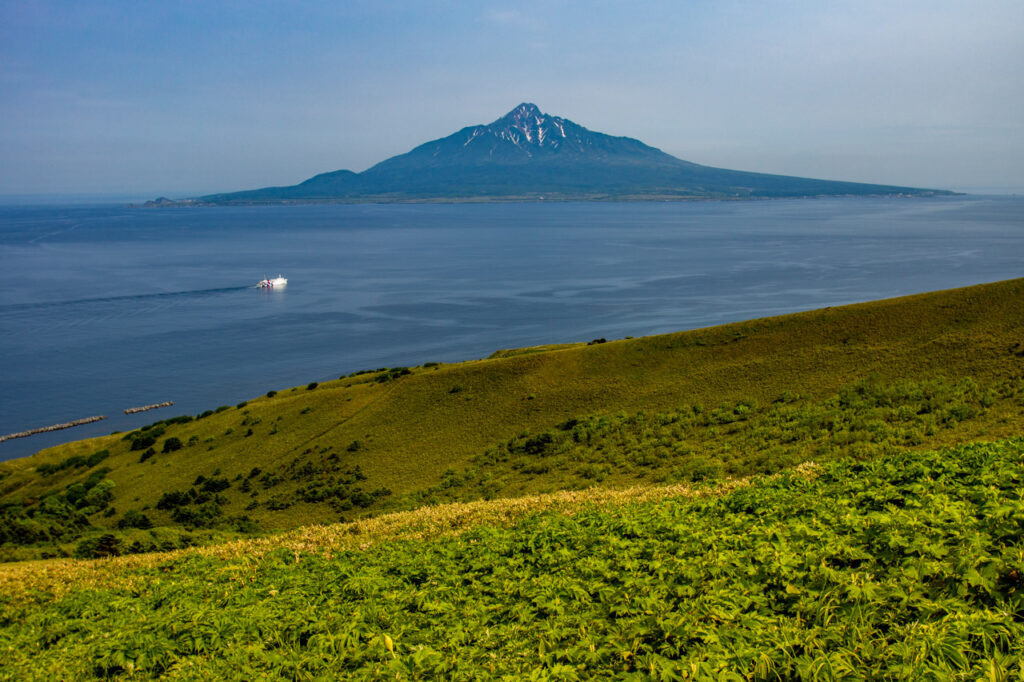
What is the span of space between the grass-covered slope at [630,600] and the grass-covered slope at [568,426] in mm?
9216

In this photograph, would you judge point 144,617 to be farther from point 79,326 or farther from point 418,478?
point 79,326

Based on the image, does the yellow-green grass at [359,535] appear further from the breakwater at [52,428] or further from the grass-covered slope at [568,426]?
the breakwater at [52,428]

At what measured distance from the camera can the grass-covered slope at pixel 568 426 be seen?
27031 mm

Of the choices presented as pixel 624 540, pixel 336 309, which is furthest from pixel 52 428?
pixel 624 540

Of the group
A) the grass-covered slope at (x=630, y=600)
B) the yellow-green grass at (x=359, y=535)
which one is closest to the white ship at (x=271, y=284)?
the yellow-green grass at (x=359, y=535)

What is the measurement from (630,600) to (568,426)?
25924 millimetres

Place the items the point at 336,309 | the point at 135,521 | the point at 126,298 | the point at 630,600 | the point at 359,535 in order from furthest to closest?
the point at 126,298, the point at 336,309, the point at 135,521, the point at 359,535, the point at 630,600

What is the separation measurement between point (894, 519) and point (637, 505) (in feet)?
23.2

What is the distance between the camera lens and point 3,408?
78.6m

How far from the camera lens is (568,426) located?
3675 cm

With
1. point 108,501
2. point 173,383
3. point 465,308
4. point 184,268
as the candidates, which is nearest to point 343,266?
point 184,268

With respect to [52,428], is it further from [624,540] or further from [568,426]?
[624,540]

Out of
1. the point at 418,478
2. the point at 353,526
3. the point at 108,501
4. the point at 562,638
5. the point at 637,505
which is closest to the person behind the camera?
the point at 562,638

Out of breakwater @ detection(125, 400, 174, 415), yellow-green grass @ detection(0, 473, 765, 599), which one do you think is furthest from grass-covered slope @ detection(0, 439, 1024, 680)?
breakwater @ detection(125, 400, 174, 415)
